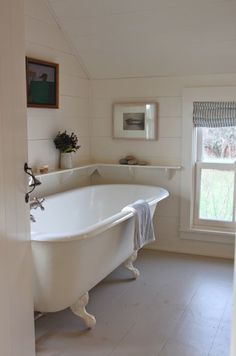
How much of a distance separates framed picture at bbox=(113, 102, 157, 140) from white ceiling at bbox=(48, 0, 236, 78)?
1.07 ft

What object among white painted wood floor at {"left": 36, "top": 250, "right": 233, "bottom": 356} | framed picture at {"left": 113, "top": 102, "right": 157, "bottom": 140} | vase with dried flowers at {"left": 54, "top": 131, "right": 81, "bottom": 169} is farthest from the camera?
framed picture at {"left": 113, "top": 102, "right": 157, "bottom": 140}

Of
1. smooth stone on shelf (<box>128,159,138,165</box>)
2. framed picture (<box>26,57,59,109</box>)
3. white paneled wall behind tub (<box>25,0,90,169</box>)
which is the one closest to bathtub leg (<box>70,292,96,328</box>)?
white paneled wall behind tub (<box>25,0,90,169</box>)

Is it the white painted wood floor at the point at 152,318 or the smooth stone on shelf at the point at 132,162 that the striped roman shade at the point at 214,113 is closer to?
the smooth stone on shelf at the point at 132,162

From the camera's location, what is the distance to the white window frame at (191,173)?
153 inches

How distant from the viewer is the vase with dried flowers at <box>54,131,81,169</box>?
3.76m

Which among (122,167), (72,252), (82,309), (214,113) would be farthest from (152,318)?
(214,113)

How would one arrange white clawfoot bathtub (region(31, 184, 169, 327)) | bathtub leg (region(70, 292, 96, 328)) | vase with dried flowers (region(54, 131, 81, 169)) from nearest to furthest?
white clawfoot bathtub (region(31, 184, 169, 327)) → bathtub leg (region(70, 292, 96, 328)) → vase with dried flowers (region(54, 131, 81, 169))

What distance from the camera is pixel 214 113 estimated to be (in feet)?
12.7

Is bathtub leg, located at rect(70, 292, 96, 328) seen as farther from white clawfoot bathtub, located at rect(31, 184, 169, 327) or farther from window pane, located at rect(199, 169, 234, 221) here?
window pane, located at rect(199, 169, 234, 221)

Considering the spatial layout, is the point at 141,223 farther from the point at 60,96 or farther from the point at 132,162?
the point at 60,96

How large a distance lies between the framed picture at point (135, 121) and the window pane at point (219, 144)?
519 mm

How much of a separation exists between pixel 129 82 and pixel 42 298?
8.32 feet

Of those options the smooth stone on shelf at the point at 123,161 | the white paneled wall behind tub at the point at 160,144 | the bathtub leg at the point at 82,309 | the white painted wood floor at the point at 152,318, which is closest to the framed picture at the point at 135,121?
the white paneled wall behind tub at the point at 160,144

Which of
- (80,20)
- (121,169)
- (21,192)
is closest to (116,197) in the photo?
(121,169)
